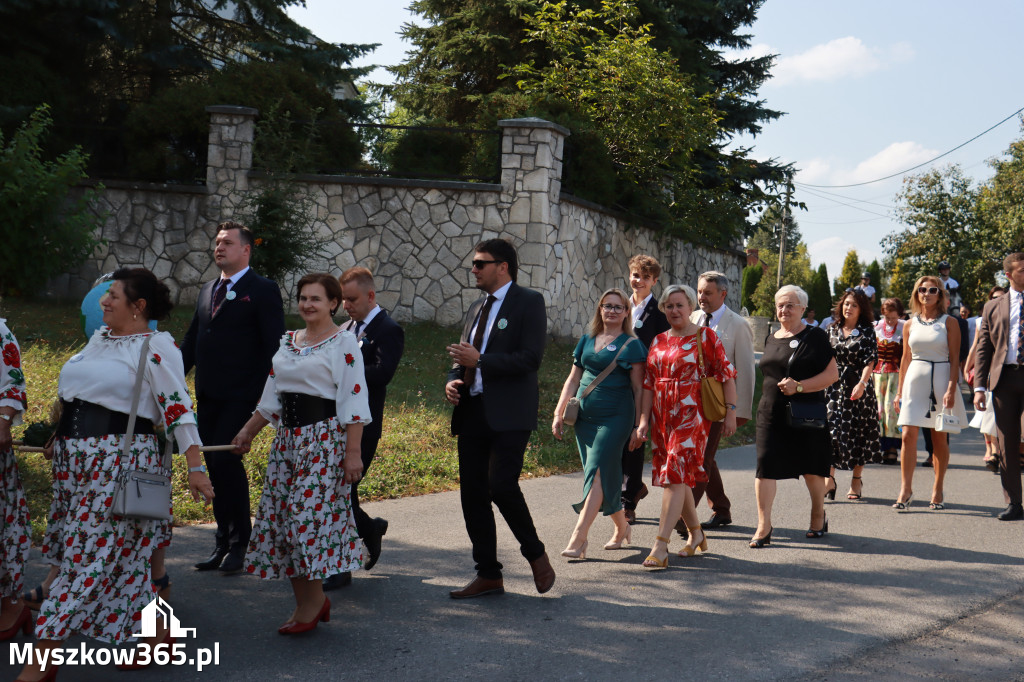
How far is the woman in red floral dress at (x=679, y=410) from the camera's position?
21.6 ft

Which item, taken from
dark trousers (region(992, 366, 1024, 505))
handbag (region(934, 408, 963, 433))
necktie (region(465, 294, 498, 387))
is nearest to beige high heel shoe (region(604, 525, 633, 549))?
necktie (region(465, 294, 498, 387))

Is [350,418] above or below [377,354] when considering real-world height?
below

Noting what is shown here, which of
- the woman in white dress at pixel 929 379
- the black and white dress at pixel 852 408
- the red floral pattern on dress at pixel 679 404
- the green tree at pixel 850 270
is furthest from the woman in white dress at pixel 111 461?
the green tree at pixel 850 270

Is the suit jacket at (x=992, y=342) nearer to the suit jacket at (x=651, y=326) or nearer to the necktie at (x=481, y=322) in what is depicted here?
the suit jacket at (x=651, y=326)

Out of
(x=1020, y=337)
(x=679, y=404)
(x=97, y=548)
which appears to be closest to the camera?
(x=97, y=548)

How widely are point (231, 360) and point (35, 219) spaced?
1011 cm

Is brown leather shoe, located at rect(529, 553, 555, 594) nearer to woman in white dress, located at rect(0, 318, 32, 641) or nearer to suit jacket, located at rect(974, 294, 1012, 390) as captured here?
woman in white dress, located at rect(0, 318, 32, 641)

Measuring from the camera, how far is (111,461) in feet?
14.2

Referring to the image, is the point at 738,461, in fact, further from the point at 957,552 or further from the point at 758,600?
the point at 758,600

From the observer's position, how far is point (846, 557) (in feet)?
22.5

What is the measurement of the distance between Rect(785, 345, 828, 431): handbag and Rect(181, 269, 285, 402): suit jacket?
147 inches

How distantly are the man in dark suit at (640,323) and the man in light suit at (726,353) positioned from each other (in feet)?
0.99

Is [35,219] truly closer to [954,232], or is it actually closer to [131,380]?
[131,380]

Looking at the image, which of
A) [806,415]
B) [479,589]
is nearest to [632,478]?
[806,415]
